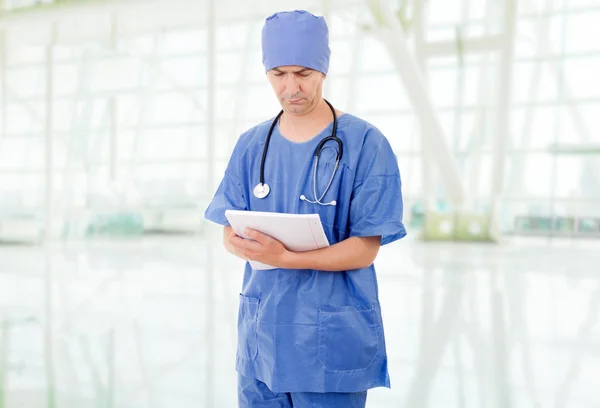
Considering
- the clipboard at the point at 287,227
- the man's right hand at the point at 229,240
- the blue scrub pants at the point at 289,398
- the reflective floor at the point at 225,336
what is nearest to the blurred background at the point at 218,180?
the reflective floor at the point at 225,336

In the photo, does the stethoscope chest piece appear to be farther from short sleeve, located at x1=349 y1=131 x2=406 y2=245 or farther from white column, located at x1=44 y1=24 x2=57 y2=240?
white column, located at x1=44 y1=24 x2=57 y2=240

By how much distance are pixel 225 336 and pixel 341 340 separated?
9.23 feet

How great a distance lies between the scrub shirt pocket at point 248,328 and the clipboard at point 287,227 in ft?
0.52

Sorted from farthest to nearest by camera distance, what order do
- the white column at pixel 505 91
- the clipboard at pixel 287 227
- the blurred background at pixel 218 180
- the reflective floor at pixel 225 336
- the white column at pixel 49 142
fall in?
the white column at pixel 49 142 → the white column at pixel 505 91 → the blurred background at pixel 218 180 → the reflective floor at pixel 225 336 → the clipboard at pixel 287 227

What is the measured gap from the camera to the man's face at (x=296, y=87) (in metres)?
1.20

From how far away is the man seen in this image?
1.20 m

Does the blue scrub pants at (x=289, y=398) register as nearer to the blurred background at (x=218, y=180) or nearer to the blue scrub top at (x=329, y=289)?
the blue scrub top at (x=329, y=289)

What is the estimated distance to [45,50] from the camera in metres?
13.3

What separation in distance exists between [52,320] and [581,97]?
483 inches

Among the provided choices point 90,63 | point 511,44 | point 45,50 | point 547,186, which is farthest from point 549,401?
point 90,63

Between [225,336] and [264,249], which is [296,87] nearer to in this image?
[264,249]

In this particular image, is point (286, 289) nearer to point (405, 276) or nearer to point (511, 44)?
point (405, 276)

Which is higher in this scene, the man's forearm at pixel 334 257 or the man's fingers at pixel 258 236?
the man's fingers at pixel 258 236

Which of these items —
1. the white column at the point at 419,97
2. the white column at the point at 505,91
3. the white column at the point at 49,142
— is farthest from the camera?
the white column at the point at 49,142
